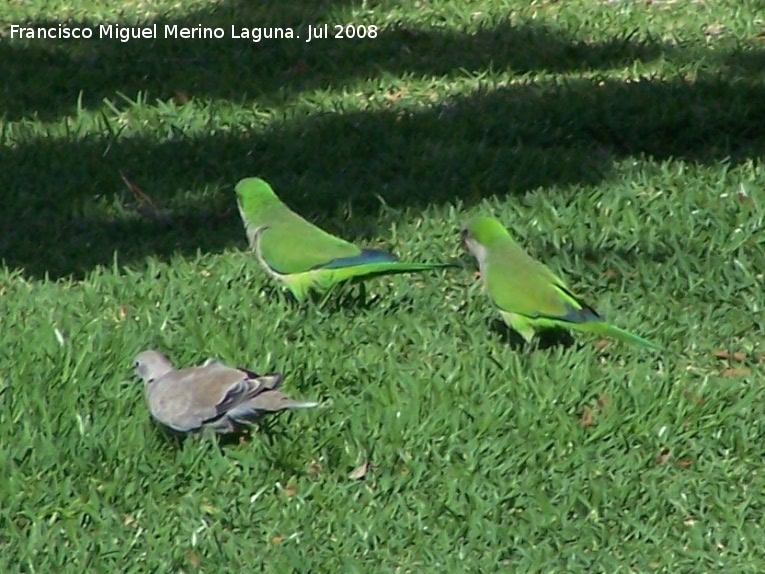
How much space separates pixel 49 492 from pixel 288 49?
4722 mm

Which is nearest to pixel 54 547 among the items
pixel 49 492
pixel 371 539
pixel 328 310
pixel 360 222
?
pixel 49 492

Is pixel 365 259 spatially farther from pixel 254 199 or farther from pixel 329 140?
pixel 329 140

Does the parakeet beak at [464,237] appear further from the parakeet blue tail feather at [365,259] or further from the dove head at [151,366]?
the dove head at [151,366]

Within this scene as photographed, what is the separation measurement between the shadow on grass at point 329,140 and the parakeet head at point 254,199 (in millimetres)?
425

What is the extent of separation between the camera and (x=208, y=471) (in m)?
4.43

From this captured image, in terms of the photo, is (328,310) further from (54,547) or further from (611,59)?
(611,59)

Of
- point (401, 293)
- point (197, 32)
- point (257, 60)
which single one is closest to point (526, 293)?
point (401, 293)

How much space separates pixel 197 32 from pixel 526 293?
449 centimetres

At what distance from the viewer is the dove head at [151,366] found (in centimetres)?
460

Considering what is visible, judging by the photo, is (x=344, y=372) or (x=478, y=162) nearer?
(x=344, y=372)

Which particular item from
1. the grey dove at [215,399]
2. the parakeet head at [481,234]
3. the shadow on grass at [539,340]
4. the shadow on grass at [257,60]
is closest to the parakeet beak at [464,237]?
the parakeet head at [481,234]

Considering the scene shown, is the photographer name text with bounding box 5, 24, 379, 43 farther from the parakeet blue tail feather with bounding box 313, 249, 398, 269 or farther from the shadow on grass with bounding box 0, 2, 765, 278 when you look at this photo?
the parakeet blue tail feather with bounding box 313, 249, 398, 269

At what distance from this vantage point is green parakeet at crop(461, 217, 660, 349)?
16.0 ft

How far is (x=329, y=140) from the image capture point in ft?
23.5
